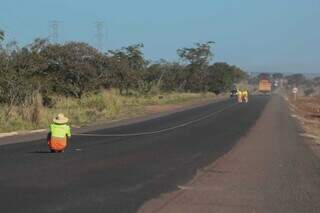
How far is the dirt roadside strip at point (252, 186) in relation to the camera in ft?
34.2

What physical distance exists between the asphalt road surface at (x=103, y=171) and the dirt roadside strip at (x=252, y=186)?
19cm

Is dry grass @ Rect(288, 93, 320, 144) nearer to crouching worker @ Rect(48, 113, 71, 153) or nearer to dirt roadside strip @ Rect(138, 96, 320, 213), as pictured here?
dirt roadside strip @ Rect(138, 96, 320, 213)

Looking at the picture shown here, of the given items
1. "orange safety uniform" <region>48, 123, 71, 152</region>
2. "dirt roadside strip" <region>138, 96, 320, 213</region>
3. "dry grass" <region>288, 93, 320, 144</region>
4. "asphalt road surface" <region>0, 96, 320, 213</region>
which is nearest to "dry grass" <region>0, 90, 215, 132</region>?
"asphalt road surface" <region>0, 96, 320, 213</region>

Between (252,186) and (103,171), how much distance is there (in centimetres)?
321

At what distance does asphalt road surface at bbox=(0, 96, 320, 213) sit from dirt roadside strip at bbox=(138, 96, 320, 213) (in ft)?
0.62

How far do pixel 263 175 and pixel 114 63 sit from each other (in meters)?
44.8

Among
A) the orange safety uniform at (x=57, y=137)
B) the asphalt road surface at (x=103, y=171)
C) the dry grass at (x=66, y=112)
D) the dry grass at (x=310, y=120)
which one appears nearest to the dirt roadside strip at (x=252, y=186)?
the asphalt road surface at (x=103, y=171)

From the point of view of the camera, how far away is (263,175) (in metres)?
14.7

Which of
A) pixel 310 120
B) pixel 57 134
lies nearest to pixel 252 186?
pixel 57 134

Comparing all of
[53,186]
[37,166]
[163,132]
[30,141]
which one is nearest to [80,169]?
[37,166]

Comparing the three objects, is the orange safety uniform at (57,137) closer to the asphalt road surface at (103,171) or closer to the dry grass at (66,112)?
the asphalt road surface at (103,171)

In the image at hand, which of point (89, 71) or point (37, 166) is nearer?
Answer: point (37, 166)

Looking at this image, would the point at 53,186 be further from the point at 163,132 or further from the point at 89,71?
the point at 89,71

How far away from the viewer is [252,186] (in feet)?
42.2
